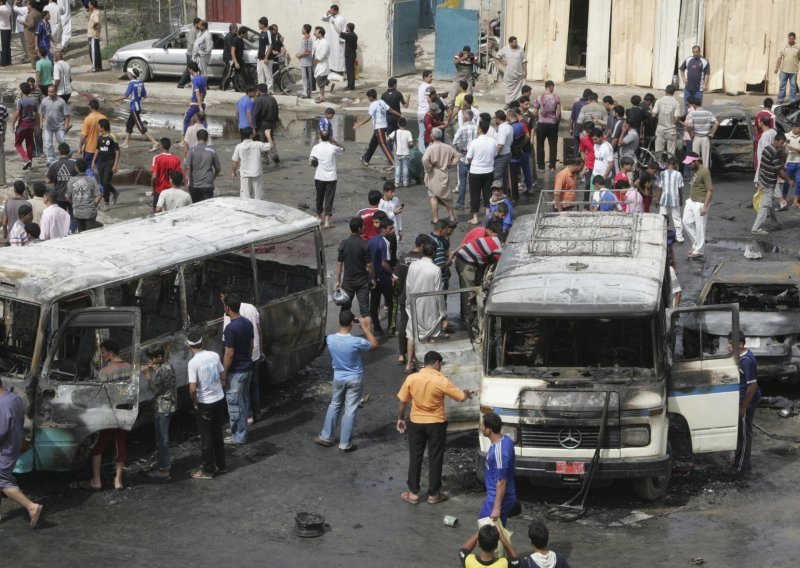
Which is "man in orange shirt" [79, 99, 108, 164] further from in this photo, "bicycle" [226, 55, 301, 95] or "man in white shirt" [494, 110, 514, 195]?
"bicycle" [226, 55, 301, 95]

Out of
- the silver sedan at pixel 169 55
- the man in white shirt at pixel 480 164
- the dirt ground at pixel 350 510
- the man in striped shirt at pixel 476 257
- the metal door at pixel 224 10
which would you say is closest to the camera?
the dirt ground at pixel 350 510

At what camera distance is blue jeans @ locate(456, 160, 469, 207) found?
69.6ft

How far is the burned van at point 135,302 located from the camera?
11.4m

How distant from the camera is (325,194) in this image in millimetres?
19766

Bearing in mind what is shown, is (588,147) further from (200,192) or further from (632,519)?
(632,519)

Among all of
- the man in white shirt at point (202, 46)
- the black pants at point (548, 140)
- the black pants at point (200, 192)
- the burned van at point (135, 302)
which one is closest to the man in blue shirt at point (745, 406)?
the burned van at point (135, 302)

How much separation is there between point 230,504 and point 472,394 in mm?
2374

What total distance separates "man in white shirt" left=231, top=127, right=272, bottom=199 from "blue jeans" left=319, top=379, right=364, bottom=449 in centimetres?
758

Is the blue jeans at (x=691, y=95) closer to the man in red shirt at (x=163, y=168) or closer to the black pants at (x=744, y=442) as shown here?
the man in red shirt at (x=163, y=168)

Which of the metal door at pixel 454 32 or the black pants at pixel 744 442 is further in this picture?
the metal door at pixel 454 32

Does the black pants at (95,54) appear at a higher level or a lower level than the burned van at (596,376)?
higher

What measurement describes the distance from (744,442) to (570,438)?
198 centimetres

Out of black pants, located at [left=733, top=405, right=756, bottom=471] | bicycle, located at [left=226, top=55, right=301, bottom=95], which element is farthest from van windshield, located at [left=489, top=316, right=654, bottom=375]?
bicycle, located at [left=226, top=55, right=301, bottom=95]

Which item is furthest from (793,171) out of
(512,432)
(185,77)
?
(185,77)
